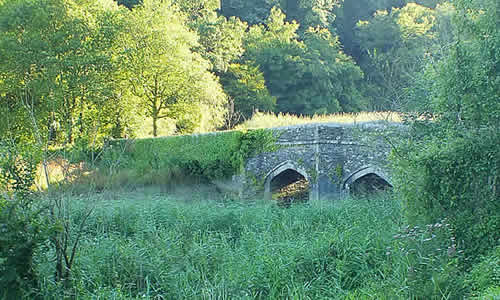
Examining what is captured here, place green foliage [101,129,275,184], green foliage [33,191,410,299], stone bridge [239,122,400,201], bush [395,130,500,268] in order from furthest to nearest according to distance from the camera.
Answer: green foliage [101,129,275,184], stone bridge [239,122,400,201], bush [395,130,500,268], green foliage [33,191,410,299]

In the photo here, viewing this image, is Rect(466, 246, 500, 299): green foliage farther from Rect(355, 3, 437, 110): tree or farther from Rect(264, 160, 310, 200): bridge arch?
Rect(355, 3, 437, 110): tree

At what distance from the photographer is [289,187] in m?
18.6

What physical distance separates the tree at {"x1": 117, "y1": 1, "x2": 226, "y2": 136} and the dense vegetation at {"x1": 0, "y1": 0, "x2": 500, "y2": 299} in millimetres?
80

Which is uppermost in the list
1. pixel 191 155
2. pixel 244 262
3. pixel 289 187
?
pixel 191 155

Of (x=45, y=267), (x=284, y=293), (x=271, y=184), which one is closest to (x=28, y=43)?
(x=271, y=184)

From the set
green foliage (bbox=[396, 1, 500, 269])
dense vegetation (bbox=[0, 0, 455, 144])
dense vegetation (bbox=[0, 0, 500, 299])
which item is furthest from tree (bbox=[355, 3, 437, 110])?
green foliage (bbox=[396, 1, 500, 269])

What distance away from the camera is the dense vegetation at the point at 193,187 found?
593cm

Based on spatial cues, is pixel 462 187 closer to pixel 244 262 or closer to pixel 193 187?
pixel 244 262

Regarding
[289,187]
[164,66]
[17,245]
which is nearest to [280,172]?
[289,187]

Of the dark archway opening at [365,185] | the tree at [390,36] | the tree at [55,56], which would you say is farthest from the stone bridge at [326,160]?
the tree at [390,36]

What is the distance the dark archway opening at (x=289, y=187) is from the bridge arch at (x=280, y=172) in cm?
18

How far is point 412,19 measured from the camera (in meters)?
31.7

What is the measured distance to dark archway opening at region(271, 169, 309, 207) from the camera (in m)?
17.4

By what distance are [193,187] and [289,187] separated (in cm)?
366
